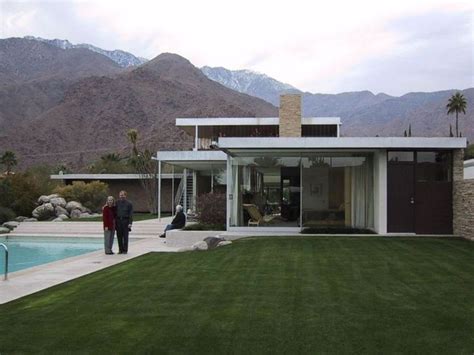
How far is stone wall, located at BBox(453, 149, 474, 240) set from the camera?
15086mm

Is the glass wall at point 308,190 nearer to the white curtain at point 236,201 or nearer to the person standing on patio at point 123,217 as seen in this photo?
the white curtain at point 236,201

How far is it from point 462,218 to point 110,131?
7641cm

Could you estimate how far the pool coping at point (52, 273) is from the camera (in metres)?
8.94

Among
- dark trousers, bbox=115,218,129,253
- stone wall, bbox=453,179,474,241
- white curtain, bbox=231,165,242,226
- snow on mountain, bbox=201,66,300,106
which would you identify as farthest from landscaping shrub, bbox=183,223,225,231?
snow on mountain, bbox=201,66,300,106

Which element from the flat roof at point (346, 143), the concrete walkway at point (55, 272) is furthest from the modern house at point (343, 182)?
the concrete walkway at point (55, 272)

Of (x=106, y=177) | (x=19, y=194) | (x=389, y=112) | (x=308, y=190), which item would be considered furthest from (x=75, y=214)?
(x=389, y=112)

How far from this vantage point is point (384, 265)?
34.2 feet

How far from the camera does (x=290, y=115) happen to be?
31234 mm

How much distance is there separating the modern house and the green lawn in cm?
540

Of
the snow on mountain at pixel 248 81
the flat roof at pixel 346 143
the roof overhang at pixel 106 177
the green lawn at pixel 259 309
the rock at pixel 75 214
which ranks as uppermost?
the snow on mountain at pixel 248 81

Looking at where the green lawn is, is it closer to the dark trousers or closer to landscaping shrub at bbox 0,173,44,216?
the dark trousers

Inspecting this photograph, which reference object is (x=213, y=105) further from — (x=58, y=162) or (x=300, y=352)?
(x=300, y=352)

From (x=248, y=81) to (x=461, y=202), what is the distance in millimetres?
175562

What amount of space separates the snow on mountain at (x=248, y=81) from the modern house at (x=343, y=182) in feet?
512
